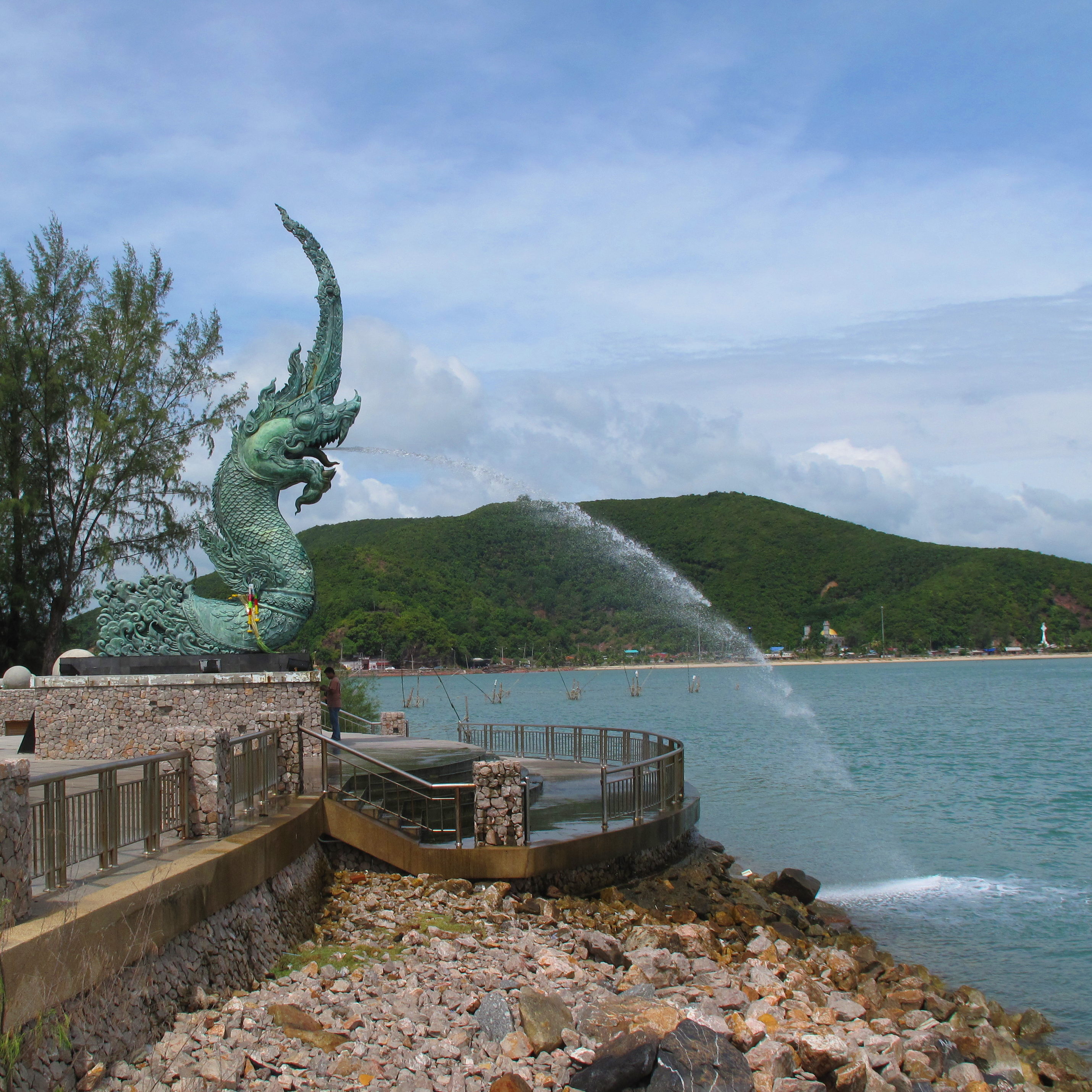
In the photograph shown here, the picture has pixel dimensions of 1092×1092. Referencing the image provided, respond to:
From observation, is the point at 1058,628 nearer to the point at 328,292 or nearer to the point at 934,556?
the point at 934,556

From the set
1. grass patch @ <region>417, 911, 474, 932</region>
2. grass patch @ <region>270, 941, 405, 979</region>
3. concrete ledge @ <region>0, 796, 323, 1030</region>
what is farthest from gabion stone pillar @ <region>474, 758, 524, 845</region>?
concrete ledge @ <region>0, 796, 323, 1030</region>

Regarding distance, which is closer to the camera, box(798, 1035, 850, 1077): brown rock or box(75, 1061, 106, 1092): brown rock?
box(75, 1061, 106, 1092): brown rock

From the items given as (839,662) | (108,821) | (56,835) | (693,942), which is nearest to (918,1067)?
(693,942)

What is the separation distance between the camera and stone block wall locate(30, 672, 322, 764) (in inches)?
683

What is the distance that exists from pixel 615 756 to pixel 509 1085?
15302 millimetres

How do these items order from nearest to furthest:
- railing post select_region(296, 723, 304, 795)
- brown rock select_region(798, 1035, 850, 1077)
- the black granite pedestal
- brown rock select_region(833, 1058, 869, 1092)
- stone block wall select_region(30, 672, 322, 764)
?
brown rock select_region(833, 1058, 869, 1092) → brown rock select_region(798, 1035, 850, 1077) → railing post select_region(296, 723, 304, 795) → stone block wall select_region(30, 672, 322, 764) → the black granite pedestal

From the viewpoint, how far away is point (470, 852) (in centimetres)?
1309

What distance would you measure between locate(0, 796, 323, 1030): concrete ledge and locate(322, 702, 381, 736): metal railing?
9857 millimetres

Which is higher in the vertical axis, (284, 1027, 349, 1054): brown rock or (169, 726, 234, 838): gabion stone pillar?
(169, 726, 234, 838): gabion stone pillar

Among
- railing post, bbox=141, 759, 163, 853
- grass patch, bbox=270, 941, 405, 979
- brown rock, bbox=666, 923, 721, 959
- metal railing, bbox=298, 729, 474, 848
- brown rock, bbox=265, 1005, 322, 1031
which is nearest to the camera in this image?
brown rock, bbox=265, 1005, 322, 1031

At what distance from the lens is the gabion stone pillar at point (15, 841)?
6.82m

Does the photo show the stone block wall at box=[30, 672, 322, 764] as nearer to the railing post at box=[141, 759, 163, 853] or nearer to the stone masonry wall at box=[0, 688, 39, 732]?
the stone masonry wall at box=[0, 688, 39, 732]

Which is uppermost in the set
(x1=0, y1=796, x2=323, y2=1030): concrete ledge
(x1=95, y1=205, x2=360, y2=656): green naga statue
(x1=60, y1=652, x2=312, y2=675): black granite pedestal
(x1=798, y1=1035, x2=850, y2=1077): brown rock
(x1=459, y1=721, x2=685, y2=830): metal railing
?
(x1=95, y1=205, x2=360, y2=656): green naga statue

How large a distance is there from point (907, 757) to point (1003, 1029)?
101 feet
